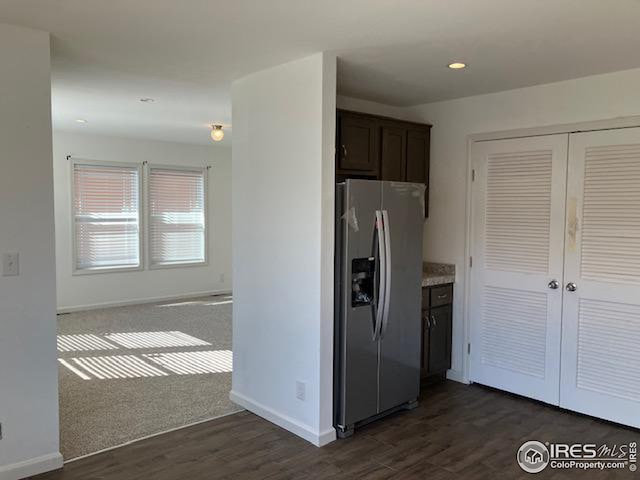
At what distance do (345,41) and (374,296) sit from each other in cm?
166

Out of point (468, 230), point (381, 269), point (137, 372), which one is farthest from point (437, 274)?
point (137, 372)

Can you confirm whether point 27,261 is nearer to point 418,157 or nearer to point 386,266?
point 386,266

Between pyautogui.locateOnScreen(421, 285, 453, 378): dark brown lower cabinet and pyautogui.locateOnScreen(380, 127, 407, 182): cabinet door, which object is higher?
pyautogui.locateOnScreen(380, 127, 407, 182): cabinet door

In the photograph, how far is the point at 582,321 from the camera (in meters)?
3.81

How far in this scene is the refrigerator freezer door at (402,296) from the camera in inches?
144

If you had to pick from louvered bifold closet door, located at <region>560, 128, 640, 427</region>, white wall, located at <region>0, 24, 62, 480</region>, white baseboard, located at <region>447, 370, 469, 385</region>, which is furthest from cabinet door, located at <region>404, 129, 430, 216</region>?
white wall, located at <region>0, 24, 62, 480</region>

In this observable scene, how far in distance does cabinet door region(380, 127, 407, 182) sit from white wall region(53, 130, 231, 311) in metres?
4.85

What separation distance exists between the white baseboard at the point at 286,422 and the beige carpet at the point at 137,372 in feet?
0.31

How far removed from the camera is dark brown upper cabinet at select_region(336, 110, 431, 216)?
3803 millimetres

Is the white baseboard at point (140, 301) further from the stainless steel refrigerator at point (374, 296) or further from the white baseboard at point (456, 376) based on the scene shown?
the stainless steel refrigerator at point (374, 296)

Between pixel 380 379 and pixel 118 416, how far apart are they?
1.94 m

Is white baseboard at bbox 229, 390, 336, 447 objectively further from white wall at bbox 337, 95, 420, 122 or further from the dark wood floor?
white wall at bbox 337, 95, 420, 122

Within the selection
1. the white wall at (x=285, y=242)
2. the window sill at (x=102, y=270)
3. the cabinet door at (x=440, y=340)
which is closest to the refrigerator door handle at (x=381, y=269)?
the white wall at (x=285, y=242)

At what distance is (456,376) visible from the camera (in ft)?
15.1
